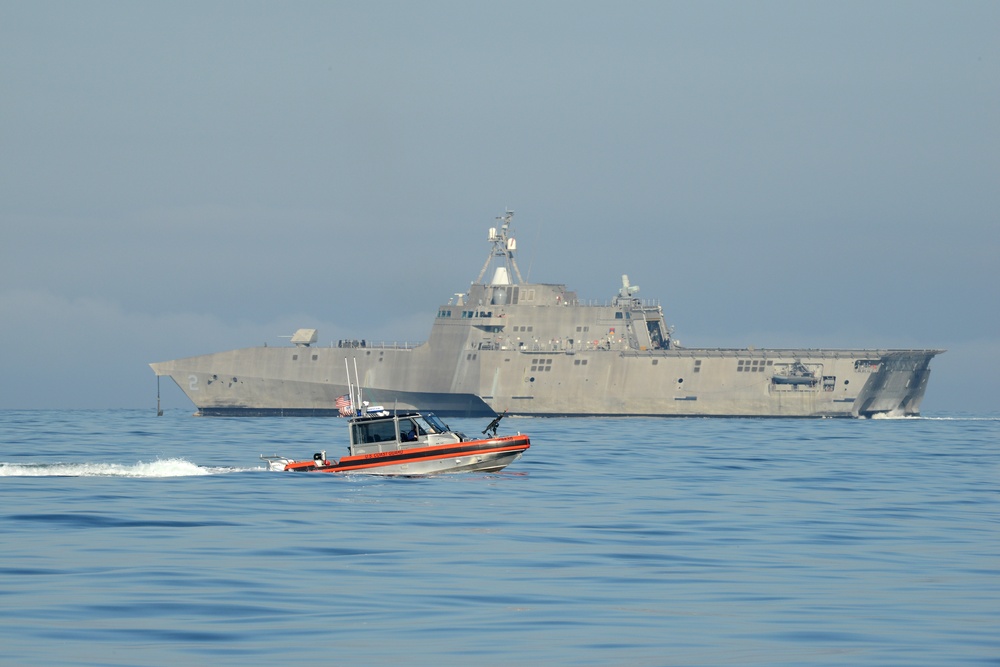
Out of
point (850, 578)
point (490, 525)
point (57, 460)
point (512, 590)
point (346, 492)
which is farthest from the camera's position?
point (57, 460)

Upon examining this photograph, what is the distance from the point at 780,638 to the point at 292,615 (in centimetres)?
553

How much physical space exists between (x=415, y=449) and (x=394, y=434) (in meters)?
0.77

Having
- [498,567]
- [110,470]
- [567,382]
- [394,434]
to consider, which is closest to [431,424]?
[394,434]

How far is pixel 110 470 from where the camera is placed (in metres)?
35.9

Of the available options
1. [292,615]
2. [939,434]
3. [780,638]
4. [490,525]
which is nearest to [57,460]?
[490,525]

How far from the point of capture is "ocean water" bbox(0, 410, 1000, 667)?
13906mm

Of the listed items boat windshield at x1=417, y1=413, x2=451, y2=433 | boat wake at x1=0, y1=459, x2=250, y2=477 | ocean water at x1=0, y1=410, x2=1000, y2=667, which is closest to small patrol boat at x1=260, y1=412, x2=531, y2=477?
boat windshield at x1=417, y1=413, x2=451, y2=433

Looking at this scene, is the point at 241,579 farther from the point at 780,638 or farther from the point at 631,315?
the point at 631,315

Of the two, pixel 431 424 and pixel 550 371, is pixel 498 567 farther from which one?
pixel 550 371

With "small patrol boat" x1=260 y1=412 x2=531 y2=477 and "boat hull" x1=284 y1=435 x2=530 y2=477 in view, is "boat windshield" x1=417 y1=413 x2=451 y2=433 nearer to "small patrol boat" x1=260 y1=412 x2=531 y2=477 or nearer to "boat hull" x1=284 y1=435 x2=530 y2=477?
"small patrol boat" x1=260 y1=412 x2=531 y2=477

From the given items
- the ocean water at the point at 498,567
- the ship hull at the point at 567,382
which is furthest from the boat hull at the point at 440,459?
the ship hull at the point at 567,382

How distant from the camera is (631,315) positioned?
298 feet

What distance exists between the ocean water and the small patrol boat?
1.85 ft

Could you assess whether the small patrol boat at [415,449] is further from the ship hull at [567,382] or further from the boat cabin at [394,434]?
the ship hull at [567,382]
